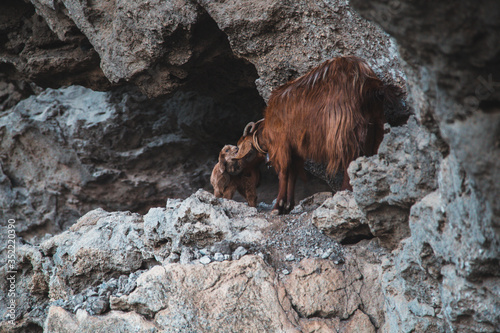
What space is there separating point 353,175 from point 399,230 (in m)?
0.40

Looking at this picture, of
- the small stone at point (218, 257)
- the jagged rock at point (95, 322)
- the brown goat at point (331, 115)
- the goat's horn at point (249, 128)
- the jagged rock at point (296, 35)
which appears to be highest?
the jagged rock at point (296, 35)

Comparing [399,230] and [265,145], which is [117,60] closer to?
[265,145]

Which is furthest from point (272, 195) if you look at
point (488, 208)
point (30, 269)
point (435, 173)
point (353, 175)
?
point (488, 208)

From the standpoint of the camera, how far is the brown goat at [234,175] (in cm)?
438

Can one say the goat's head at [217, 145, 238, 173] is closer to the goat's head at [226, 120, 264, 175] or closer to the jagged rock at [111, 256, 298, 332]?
the goat's head at [226, 120, 264, 175]

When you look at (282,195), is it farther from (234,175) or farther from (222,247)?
Answer: (222,247)

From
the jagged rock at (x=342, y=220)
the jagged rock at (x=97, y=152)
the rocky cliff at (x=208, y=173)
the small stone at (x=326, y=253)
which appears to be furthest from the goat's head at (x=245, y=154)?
the jagged rock at (x=97, y=152)

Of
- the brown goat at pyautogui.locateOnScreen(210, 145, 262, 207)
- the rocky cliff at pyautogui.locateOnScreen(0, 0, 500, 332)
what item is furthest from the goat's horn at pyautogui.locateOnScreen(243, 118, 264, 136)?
the rocky cliff at pyautogui.locateOnScreen(0, 0, 500, 332)

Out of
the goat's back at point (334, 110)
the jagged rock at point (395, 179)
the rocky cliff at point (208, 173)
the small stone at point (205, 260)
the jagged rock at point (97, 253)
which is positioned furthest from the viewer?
the jagged rock at point (97, 253)

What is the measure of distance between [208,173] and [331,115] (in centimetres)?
327

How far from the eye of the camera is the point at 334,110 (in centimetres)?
328

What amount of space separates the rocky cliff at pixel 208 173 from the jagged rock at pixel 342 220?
0.05ft

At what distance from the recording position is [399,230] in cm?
271

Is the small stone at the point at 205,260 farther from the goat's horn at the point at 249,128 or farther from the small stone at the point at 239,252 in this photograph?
the goat's horn at the point at 249,128
